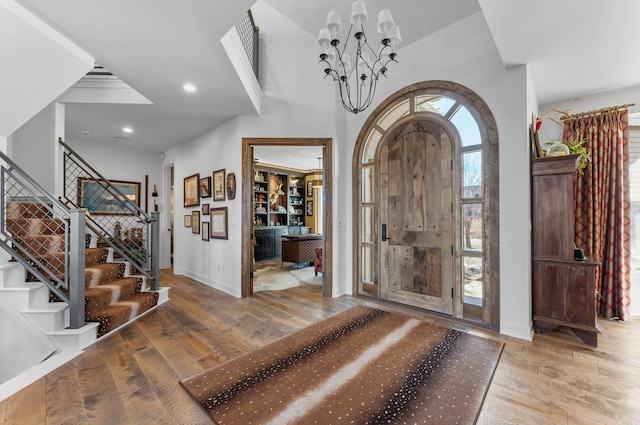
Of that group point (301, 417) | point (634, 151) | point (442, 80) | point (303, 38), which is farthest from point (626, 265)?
point (303, 38)

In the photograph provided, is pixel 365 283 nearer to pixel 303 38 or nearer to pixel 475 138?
pixel 475 138

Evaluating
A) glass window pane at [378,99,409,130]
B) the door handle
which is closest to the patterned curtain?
glass window pane at [378,99,409,130]

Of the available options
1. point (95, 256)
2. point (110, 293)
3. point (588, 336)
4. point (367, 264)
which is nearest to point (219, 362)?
point (110, 293)

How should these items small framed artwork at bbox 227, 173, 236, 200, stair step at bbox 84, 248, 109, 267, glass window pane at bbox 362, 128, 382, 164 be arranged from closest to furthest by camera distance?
stair step at bbox 84, 248, 109, 267, glass window pane at bbox 362, 128, 382, 164, small framed artwork at bbox 227, 173, 236, 200

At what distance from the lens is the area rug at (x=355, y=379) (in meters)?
1.66

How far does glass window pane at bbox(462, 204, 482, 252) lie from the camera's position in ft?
10.2

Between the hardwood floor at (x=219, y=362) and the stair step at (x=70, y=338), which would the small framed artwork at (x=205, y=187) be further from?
the stair step at (x=70, y=338)

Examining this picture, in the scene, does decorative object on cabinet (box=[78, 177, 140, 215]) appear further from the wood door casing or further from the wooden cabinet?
the wooden cabinet

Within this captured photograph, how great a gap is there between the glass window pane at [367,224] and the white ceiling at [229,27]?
7.46 feet

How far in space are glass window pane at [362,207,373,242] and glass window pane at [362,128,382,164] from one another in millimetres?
741

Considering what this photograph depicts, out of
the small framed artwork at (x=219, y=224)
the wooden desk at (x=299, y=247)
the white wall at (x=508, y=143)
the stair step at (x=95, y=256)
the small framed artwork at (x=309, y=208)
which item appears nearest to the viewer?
the white wall at (x=508, y=143)

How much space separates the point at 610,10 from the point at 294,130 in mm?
3385

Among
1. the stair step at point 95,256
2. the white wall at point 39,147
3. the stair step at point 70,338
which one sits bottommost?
the stair step at point 70,338

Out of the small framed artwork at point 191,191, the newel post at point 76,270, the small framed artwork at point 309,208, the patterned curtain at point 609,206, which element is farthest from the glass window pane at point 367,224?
the small framed artwork at point 309,208
